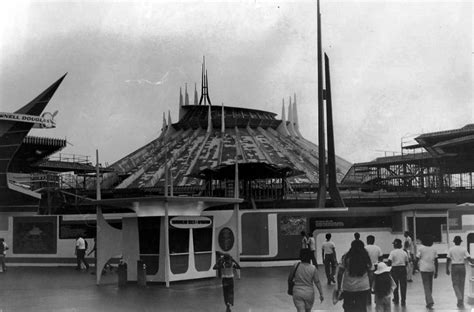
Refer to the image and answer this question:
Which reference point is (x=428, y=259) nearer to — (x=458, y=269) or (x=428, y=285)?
(x=428, y=285)

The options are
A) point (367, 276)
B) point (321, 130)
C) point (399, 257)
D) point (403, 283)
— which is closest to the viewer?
point (367, 276)

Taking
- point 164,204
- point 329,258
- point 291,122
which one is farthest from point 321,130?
point 291,122

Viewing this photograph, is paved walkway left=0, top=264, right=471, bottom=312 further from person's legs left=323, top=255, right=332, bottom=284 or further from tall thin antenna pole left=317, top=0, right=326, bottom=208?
tall thin antenna pole left=317, top=0, right=326, bottom=208

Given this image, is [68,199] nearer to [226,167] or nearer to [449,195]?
[226,167]

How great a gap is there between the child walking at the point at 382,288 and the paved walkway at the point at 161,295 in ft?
5.39

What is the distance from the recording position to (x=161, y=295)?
50.9ft

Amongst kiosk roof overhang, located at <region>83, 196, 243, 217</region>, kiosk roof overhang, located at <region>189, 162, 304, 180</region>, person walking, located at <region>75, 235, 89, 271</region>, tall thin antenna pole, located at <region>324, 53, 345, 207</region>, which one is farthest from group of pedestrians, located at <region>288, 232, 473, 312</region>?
kiosk roof overhang, located at <region>189, 162, 304, 180</region>

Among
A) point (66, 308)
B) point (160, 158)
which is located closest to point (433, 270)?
point (66, 308)

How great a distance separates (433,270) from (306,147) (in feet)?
172

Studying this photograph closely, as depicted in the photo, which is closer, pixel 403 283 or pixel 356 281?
pixel 356 281

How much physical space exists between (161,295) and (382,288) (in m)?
6.40

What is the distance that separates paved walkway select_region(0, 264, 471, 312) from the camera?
13.3 metres

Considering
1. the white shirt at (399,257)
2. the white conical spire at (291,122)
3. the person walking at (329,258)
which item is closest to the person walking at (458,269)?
the white shirt at (399,257)

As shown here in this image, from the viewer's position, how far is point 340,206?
27.9 metres
